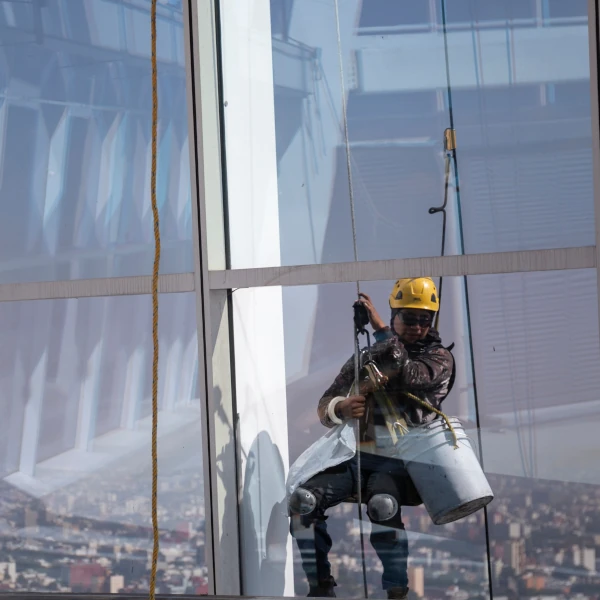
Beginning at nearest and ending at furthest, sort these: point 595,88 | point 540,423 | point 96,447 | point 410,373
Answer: point 595,88 < point 540,423 < point 410,373 < point 96,447

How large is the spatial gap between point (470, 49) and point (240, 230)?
71cm

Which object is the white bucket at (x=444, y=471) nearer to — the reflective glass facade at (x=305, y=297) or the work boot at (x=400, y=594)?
the reflective glass facade at (x=305, y=297)

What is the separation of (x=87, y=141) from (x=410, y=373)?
1067mm

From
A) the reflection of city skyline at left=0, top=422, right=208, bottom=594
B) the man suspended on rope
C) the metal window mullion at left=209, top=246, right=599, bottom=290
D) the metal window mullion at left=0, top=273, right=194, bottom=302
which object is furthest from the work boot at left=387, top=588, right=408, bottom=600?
the metal window mullion at left=0, top=273, right=194, bottom=302

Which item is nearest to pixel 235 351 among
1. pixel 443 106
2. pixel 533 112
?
pixel 443 106

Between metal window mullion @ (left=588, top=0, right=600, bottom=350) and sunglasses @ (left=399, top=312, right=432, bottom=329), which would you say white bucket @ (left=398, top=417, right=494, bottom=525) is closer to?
sunglasses @ (left=399, top=312, right=432, bottom=329)

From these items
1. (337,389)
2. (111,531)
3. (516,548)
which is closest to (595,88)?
(337,389)

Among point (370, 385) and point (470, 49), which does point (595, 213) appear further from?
point (370, 385)

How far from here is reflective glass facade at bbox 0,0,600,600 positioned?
1997mm

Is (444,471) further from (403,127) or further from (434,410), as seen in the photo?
(403,127)

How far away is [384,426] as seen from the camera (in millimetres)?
2150

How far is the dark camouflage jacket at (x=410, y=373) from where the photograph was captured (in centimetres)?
208

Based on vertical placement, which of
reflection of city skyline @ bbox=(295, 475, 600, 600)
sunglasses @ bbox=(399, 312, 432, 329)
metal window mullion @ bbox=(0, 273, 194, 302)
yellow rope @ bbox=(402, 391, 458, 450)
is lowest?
reflection of city skyline @ bbox=(295, 475, 600, 600)

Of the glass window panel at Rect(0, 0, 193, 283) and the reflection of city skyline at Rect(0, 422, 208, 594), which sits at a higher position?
the glass window panel at Rect(0, 0, 193, 283)
